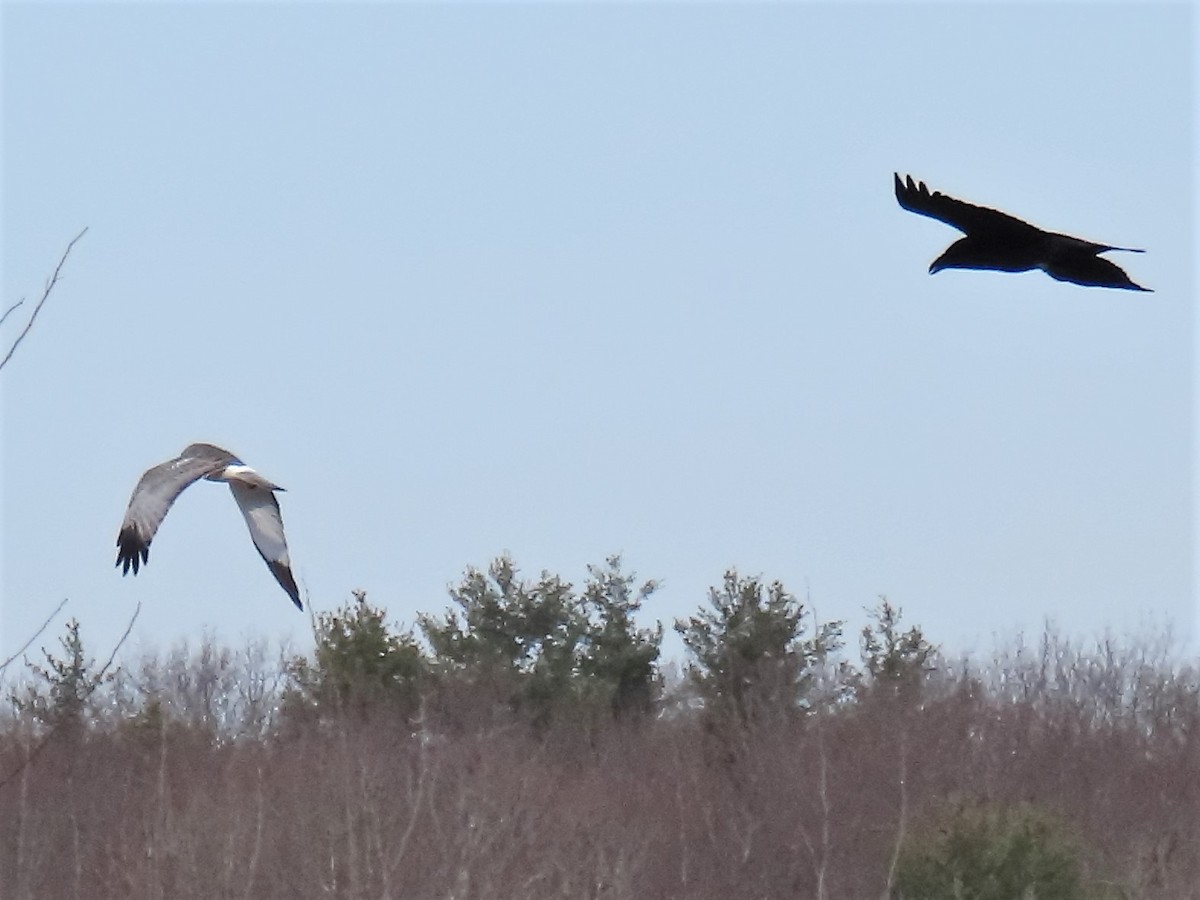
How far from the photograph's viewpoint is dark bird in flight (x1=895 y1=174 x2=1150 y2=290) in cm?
823

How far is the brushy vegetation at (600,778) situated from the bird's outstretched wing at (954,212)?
13.8 m

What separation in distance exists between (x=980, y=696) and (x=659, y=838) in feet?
26.6

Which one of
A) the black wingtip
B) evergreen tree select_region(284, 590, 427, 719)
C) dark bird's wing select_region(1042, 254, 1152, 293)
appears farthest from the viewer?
evergreen tree select_region(284, 590, 427, 719)

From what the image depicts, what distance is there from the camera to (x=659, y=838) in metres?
35.0

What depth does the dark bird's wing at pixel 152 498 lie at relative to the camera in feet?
39.1

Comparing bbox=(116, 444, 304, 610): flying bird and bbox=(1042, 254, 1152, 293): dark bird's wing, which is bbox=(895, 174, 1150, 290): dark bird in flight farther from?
bbox=(116, 444, 304, 610): flying bird

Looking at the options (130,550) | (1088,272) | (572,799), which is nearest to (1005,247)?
(1088,272)

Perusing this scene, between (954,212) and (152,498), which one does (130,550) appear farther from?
(954,212)

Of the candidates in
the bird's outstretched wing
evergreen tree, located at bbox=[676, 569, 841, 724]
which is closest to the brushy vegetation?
evergreen tree, located at bbox=[676, 569, 841, 724]

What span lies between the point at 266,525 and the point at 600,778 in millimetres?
23868

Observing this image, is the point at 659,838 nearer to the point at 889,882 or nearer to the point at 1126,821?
the point at 1126,821

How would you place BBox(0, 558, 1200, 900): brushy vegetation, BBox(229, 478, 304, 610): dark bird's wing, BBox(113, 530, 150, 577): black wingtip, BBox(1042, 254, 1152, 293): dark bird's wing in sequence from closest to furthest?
BBox(1042, 254, 1152, 293): dark bird's wing → BBox(113, 530, 150, 577): black wingtip → BBox(229, 478, 304, 610): dark bird's wing → BBox(0, 558, 1200, 900): brushy vegetation

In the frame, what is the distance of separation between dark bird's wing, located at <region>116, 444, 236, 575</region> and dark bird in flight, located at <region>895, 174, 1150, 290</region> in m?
4.84

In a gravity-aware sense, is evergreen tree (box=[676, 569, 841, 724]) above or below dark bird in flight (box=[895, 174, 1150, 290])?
above
